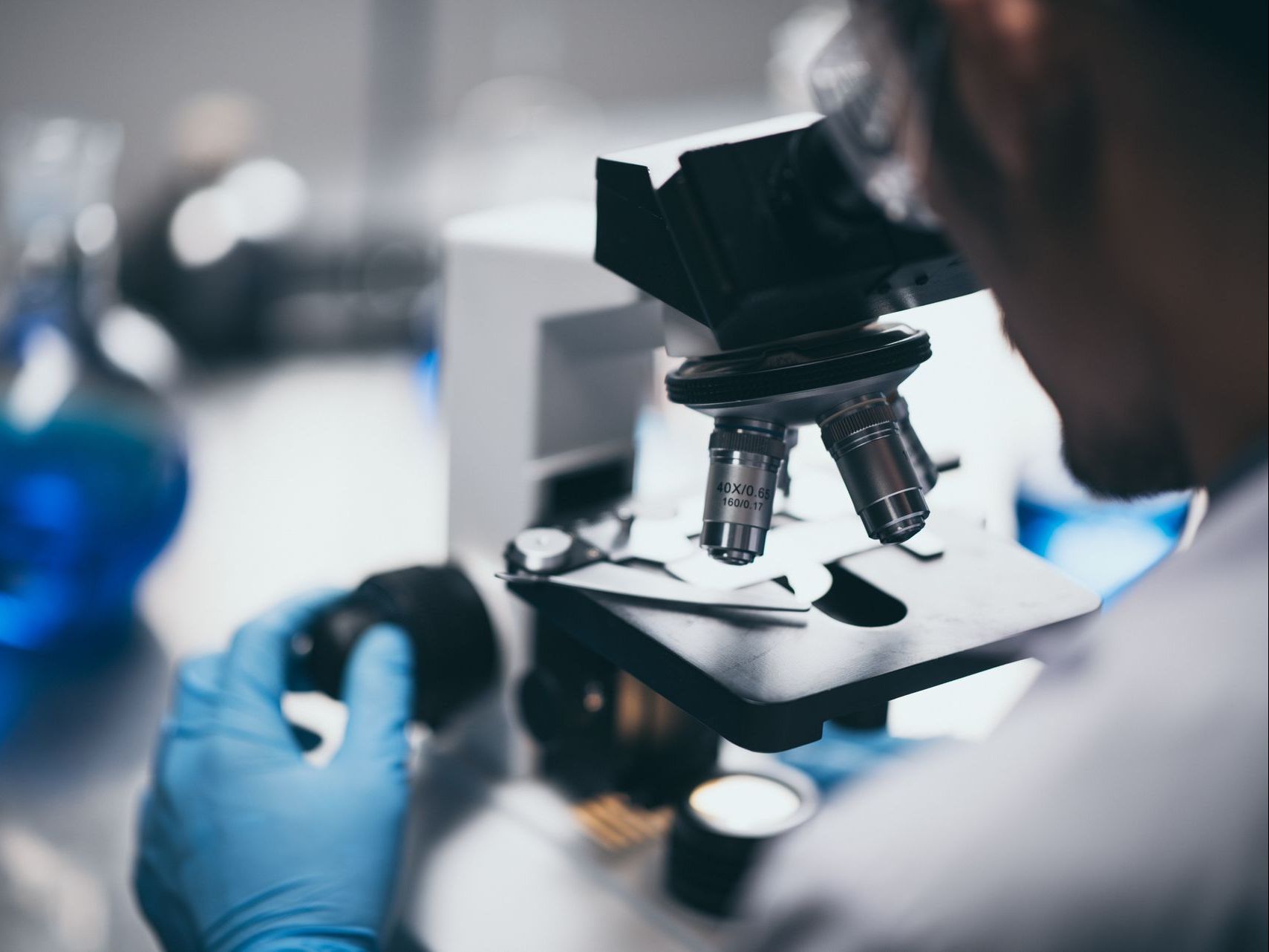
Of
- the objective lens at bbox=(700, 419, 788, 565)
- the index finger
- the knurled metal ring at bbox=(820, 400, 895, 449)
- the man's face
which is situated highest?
the man's face

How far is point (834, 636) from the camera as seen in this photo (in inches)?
25.6

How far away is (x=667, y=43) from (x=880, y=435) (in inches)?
90.6

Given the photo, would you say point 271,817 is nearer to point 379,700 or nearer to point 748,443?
point 379,700

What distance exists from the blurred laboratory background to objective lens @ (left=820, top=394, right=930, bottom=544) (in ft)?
0.38

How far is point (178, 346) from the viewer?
1.61m

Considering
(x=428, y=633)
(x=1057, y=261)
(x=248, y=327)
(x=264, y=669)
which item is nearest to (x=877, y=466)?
(x=1057, y=261)

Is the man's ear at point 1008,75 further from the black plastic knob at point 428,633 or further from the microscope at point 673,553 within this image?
the black plastic knob at point 428,633

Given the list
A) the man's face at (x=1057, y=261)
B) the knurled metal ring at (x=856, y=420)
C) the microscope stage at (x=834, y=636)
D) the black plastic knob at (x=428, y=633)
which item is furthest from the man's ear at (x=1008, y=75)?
the black plastic knob at (x=428, y=633)

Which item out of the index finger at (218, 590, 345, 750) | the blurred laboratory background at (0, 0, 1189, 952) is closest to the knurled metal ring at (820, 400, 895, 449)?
the blurred laboratory background at (0, 0, 1189, 952)

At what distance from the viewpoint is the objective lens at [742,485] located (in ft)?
1.93

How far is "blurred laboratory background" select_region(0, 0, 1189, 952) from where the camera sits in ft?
3.01

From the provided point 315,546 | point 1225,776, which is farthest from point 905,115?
point 315,546

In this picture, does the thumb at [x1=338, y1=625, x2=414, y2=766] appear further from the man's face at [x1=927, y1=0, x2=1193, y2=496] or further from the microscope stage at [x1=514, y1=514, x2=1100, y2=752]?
the man's face at [x1=927, y1=0, x2=1193, y2=496]

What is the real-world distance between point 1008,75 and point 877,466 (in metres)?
0.20
